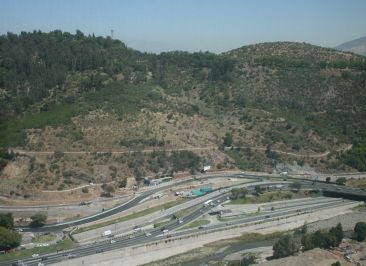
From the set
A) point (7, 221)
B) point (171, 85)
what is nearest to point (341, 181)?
point (171, 85)

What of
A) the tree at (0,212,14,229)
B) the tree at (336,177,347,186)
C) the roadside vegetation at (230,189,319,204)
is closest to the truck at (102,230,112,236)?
the tree at (0,212,14,229)

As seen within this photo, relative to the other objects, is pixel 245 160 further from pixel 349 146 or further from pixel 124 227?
pixel 124 227

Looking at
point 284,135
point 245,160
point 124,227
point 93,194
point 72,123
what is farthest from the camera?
point 284,135

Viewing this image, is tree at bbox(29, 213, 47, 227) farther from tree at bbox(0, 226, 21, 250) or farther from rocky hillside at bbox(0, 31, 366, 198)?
rocky hillside at bbox(0, 31, 366, 198)

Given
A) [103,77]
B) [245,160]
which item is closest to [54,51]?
[103,77]

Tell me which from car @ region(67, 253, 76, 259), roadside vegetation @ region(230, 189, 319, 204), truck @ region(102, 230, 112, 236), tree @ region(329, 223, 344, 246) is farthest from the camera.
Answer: roadside vegetation @ region(230, 189, 319, 204)

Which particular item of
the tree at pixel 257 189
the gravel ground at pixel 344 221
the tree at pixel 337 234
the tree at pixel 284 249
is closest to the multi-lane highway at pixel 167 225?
the tree at pixel 257 189
